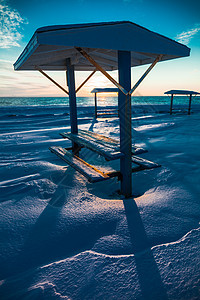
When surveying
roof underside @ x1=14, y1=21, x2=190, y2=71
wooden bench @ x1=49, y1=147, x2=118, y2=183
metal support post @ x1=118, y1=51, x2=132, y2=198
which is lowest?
wooden bench @ x1=49, y1=147, x2=118, y2=183

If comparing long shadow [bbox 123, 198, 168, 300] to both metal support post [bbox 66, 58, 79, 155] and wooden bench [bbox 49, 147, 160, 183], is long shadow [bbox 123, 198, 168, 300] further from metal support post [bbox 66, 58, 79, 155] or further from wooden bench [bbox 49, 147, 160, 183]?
metal support post [bbox 66, 58, 79, 155]

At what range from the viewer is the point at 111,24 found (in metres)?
2.65

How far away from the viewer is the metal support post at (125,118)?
118 inches

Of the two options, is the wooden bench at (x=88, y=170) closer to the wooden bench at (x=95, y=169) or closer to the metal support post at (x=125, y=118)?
the wooden bench at (x=95, y=169)

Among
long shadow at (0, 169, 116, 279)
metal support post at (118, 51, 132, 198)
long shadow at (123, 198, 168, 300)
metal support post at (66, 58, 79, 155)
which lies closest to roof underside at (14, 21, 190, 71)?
metal support post at (118, 51, 132, 198)

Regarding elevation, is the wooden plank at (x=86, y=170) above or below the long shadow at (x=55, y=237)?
above

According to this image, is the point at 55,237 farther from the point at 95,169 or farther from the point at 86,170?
the point at 95,169

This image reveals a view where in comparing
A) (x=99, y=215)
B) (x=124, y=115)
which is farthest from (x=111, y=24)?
(x=99, y=215)

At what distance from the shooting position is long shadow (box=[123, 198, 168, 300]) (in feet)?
5.51

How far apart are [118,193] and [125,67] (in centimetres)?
239

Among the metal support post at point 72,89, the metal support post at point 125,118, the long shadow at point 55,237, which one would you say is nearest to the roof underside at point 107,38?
the metal support post at point 125,118

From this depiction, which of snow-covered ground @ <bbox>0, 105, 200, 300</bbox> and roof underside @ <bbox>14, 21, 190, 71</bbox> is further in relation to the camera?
roof underside @ <bbox>14, 21, 190, 71</bbox>

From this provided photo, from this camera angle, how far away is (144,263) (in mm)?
1959

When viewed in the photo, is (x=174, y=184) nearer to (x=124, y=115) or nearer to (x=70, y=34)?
(x=124, y=115)
